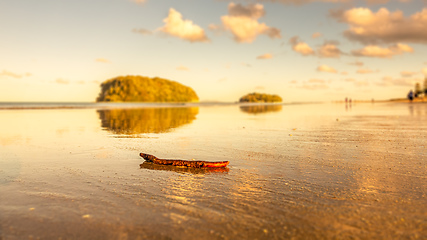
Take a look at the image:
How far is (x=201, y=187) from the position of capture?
861 centimetres

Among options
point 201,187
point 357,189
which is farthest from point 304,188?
point 201,187

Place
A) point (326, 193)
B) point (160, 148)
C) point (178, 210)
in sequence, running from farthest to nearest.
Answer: point (160, 148), point (326, 193), point (178, 210)

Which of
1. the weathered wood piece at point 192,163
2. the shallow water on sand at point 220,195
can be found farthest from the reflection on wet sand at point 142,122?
the weathered wood piece at point 192,163

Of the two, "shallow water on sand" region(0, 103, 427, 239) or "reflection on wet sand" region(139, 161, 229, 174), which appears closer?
"shallow water on sand" region(0, 103, 427, 239)

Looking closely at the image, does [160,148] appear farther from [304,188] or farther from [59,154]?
[304,188]

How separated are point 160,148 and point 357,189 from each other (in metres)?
11.1

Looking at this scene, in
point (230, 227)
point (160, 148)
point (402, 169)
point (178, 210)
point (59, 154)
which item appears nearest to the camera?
point (230, 227)

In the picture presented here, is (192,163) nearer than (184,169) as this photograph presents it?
No

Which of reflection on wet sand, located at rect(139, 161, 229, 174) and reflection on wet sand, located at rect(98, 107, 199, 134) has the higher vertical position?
reflection on wet sand, located at rect(98, 107, 199, 134)

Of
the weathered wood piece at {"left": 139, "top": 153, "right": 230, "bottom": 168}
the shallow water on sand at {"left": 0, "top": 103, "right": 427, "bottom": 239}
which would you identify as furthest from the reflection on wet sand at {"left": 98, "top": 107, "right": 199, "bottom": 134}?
the weathered wood piece at {"left": 139, "top": 153, "right": 230, "bottom": 168}

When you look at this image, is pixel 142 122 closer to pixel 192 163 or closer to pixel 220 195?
pixel 192 163

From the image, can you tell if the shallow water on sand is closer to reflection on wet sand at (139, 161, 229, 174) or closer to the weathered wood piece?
reflection on wet sand at (139, 161, 229, 174)

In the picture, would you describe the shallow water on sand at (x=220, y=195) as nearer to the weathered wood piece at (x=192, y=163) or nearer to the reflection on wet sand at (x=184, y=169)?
the reflection on wet sand at (x=184, y=169)

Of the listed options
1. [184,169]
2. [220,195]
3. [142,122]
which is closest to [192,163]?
[184,169]
